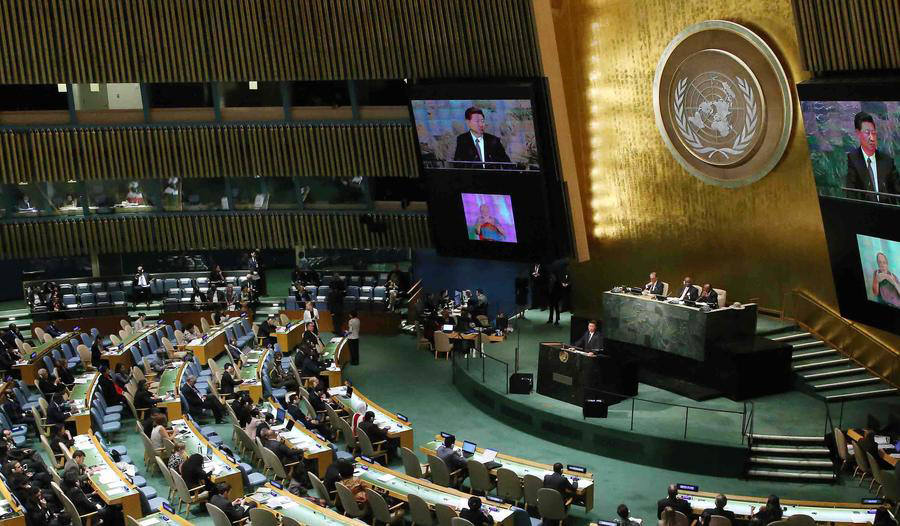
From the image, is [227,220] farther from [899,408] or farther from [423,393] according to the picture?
[899,408]

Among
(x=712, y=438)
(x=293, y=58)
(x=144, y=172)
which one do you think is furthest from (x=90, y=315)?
(x=712, y=438)

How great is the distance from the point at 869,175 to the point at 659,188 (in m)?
6.27

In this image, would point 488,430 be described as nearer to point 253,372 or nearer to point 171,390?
point 253,372

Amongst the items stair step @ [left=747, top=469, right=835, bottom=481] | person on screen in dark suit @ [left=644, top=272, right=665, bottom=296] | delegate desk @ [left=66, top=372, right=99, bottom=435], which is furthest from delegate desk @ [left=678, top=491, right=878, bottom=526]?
delegate desk @ [left=66, top=372, right=99, bottom=435]

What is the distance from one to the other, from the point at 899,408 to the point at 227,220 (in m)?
15.8

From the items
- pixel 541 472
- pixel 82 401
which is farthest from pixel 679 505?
pixel 82 401

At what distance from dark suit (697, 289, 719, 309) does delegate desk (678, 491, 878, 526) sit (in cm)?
500

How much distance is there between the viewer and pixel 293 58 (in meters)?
21.4

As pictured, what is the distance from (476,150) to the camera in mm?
20219

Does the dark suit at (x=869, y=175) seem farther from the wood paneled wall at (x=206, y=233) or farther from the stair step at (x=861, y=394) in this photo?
the wood paneled wall at (x=206, y=233)

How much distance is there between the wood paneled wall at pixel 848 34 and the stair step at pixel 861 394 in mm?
5590

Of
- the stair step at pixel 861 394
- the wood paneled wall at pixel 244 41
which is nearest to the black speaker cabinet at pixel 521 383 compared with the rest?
the stair step at pixel 861 394

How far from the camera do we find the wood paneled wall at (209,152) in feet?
74.8

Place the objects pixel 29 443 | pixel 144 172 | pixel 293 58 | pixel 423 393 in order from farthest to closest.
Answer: pixel 144 172 → pixel 293 58 → pixel 423 393 → pixel 29 443
